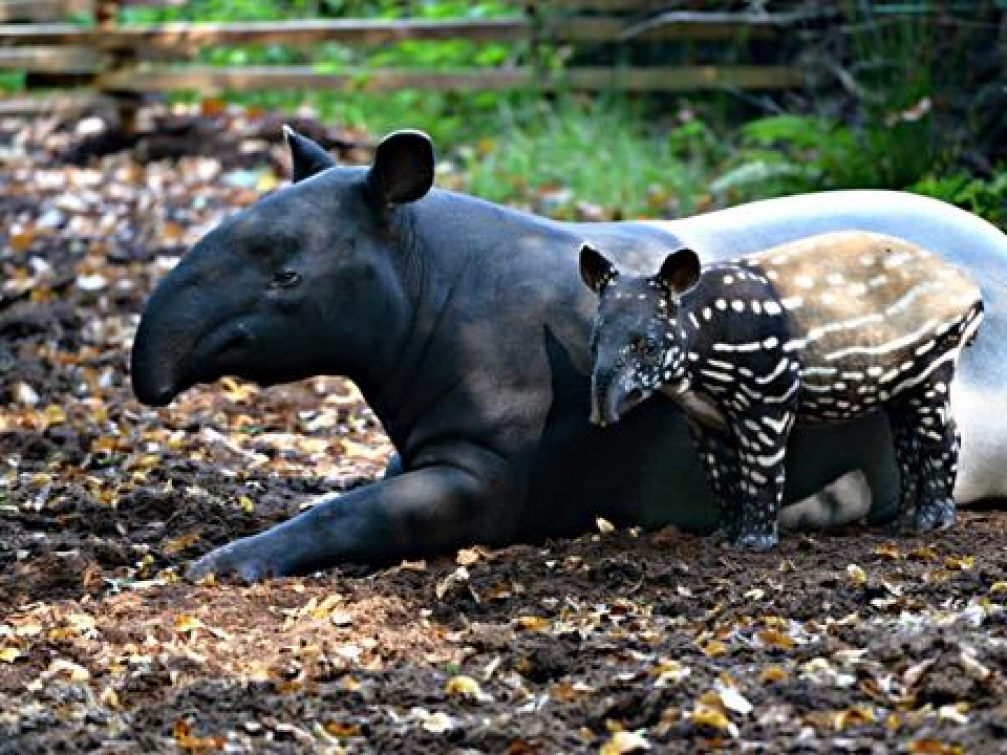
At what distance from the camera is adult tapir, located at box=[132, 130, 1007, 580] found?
5.48 metres

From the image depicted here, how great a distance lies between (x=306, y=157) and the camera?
19.6ft

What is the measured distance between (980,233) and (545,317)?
58.3 inches

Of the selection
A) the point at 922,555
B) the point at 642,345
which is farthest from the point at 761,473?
the point at 642,345

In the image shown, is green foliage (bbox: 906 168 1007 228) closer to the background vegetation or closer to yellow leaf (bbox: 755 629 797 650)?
the background vegetation

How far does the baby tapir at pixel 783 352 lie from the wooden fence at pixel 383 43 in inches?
302

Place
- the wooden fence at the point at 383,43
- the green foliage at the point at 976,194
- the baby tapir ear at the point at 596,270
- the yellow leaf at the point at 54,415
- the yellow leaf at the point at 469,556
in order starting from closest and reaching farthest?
1. the baby tapir ear at the point at 596,270
2. the yellow leaf at the point at 469,556
3. the yellow leaf at the point at 54,415
4. the green foliage at the point at 976,194
5. the wooden fence at the point at 383,43

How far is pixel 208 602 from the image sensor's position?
5.25m

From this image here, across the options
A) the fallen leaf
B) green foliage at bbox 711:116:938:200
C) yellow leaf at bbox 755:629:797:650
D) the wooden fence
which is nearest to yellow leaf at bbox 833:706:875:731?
yellow leaf at bbox 755:629:797:650

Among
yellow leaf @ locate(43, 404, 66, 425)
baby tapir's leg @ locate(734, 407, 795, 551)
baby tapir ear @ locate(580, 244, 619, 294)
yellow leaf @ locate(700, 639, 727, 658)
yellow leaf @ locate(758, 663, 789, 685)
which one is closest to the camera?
yellow leaf @ locate(758, 663, 789, 685)

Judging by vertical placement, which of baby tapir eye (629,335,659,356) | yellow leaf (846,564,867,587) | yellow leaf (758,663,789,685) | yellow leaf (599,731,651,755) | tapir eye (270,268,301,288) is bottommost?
yellow leaf (846,564,867,587)

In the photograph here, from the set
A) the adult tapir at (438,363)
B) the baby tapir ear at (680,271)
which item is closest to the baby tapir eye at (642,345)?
the baby tapir ear at (680,271)

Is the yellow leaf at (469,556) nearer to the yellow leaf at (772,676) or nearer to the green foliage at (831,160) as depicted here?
the yellow leaf at (772,676)

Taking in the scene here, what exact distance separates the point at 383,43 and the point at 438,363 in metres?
10.1

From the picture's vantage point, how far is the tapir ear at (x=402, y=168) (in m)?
5.46
